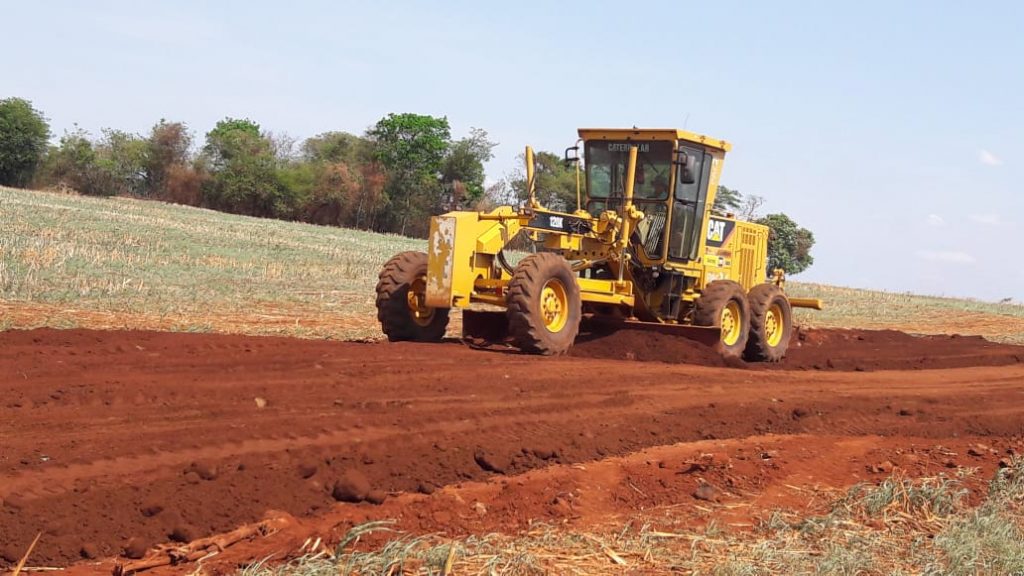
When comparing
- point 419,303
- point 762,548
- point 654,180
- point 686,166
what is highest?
point 686,166

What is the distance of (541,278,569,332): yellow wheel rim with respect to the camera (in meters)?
12.1

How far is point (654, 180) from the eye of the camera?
46.1 ft

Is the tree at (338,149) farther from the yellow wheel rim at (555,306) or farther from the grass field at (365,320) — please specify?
the yellow wheel rim at (555,306)

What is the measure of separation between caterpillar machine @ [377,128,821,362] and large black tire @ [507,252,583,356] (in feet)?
0.04

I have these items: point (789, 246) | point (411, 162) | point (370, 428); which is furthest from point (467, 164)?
point (370, 428)

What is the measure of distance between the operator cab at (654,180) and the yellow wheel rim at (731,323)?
0.86m

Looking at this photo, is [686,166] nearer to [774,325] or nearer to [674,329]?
[674,329]

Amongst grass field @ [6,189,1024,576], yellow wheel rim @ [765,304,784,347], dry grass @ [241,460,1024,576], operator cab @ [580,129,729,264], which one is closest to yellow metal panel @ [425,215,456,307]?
operator cab @ [580,129,729,264]

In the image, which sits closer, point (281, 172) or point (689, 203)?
point (689, 203)

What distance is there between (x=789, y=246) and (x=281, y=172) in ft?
109

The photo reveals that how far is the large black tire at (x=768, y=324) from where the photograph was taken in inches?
581

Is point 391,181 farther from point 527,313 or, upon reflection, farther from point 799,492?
point 799,492

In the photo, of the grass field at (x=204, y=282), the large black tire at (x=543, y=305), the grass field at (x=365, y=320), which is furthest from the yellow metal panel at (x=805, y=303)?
the grass field at (x=365, y=320)

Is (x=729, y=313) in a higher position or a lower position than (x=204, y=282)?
higher
